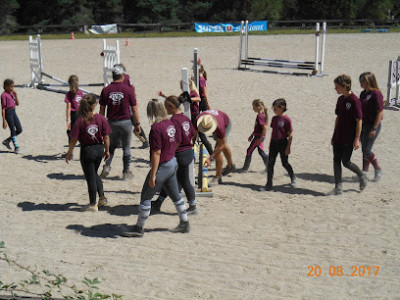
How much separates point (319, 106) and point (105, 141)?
866cm

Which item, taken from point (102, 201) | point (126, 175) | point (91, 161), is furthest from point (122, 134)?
point (91, 161)

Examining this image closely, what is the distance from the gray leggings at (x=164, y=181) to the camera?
642 cm

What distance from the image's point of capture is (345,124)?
802 centimetres

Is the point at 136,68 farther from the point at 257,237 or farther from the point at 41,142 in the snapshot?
the point at 257,237

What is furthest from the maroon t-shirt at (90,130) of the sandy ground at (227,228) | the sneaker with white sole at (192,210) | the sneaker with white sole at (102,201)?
the sneaker with white sole at (192,210)

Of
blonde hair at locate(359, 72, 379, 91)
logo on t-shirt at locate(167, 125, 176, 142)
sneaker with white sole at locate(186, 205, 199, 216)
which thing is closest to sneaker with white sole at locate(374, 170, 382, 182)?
blonde hair at locate(359, 72, 379, 91)

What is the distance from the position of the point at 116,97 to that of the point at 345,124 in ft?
11.2

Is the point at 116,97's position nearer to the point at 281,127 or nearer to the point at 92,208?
the point at 92,208

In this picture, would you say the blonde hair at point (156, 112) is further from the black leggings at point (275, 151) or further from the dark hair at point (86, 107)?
the black leggings at point (275, 151)

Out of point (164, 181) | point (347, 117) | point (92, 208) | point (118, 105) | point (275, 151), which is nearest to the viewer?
point (164, 181)

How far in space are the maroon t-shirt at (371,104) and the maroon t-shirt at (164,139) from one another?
3.71 metres

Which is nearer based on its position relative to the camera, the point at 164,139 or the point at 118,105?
the point at 164,139

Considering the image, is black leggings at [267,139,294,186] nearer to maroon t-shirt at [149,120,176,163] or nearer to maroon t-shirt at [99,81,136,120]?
maroon t-shirt at [99,81,136,120]

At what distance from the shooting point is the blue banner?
4275 centimetres
